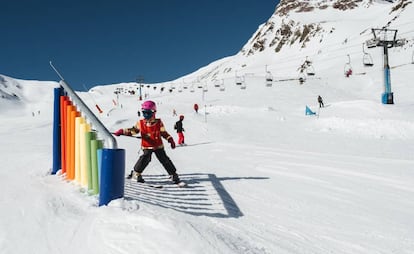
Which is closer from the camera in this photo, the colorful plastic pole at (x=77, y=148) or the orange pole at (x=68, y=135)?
the colorful plastic pole at (x=77, y=148)

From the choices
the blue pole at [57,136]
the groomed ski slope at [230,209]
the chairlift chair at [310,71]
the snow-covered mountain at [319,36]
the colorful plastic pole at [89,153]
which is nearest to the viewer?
the groomed ski slope at [230,209]

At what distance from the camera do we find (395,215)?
16.4ft

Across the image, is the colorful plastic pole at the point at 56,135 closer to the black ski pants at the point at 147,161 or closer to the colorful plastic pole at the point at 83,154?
the black ski pants at the point at 147,161

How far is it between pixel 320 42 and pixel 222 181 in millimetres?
117493

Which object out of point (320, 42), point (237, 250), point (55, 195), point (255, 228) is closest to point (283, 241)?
point (255, 228)

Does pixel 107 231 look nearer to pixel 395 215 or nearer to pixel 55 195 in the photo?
pixel 55 195

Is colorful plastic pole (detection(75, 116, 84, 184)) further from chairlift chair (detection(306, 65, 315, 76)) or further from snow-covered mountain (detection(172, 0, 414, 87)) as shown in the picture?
snow-covered mountain (detection(172, 0, 414, 87))

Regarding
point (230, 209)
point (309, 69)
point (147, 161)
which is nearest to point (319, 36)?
point (309, 69)

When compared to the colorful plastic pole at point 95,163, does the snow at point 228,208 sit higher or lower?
lower

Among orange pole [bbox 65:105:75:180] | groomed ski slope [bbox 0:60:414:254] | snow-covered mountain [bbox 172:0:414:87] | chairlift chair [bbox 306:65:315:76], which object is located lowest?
groomed ski slope [bbox 0:60:414:254]

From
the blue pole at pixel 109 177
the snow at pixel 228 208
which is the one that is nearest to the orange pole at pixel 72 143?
the snow at pixel 228 208

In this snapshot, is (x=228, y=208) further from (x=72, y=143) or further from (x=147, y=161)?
(x=72, y=143)

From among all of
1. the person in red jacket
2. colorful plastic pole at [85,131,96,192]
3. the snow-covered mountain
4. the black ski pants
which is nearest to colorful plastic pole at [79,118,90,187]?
colorful plastic pole at [85,131,96,192]

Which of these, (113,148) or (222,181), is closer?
(113,148)
